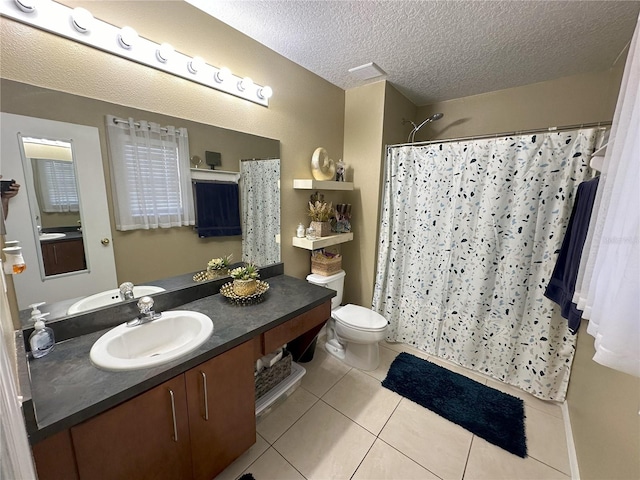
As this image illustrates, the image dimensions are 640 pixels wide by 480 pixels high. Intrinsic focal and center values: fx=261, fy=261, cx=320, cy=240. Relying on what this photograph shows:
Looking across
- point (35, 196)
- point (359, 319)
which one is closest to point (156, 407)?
point (35, 196)

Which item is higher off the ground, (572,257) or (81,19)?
(81,19)

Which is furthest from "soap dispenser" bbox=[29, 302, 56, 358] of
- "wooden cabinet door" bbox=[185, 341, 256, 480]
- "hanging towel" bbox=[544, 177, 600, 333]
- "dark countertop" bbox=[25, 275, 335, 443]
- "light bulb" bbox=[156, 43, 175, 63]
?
"hanging towel" bbox=[544, 177, 600, 333]


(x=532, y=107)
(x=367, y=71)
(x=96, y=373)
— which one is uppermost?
(x=367, y=71)

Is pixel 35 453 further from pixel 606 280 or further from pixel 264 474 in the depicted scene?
pixel 606 280

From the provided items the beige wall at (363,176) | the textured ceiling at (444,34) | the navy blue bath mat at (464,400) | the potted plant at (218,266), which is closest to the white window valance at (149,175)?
the potted plant at (218,266)

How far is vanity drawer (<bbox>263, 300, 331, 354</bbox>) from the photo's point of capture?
52.9 inches

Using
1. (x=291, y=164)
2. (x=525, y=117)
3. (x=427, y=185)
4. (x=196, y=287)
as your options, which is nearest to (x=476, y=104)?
(x=525, y=117)

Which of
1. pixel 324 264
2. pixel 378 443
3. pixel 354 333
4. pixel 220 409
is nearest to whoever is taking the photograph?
pixel 220 409

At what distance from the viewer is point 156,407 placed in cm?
95

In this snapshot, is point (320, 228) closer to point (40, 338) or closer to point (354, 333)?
point (354, 333)

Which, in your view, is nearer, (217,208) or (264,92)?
(217,208)

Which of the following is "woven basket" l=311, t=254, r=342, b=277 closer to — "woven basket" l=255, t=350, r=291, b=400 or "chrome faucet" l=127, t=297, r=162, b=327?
"woven basket" l=255, t=350, r=291, b=400

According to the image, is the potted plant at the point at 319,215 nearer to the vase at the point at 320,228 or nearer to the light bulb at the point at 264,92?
the vase at the point at 320,228

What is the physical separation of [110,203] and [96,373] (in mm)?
744
